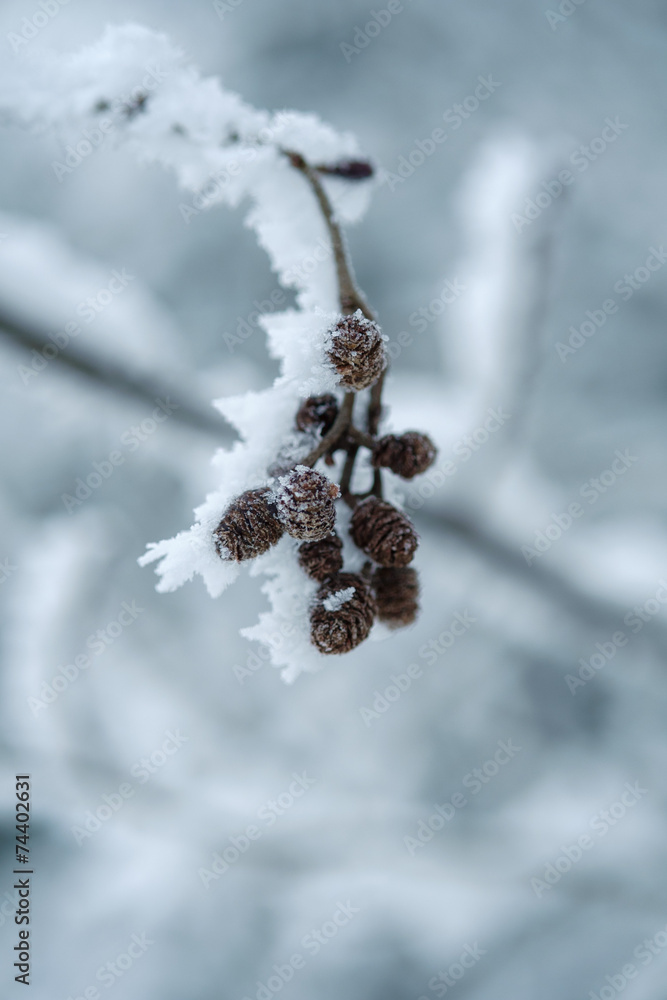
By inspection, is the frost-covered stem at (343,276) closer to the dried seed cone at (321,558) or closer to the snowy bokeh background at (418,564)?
the dried seed cone at (321,558)

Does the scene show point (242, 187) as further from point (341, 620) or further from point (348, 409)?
point (341, 620)

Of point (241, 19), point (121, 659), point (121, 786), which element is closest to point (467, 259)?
point (241, 19)

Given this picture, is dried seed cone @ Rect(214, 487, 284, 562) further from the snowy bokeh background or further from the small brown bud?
the snowy bokeh background

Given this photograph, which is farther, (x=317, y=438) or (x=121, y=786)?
(x=121, y=786)

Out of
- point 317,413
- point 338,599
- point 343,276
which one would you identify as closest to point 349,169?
point 343,276

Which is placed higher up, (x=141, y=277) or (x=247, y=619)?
(x=141, y=277)

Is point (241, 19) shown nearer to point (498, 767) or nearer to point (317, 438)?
point (317, 438)

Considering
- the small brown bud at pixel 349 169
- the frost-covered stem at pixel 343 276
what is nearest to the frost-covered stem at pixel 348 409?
the frost-covered stem at pixel 343 276
